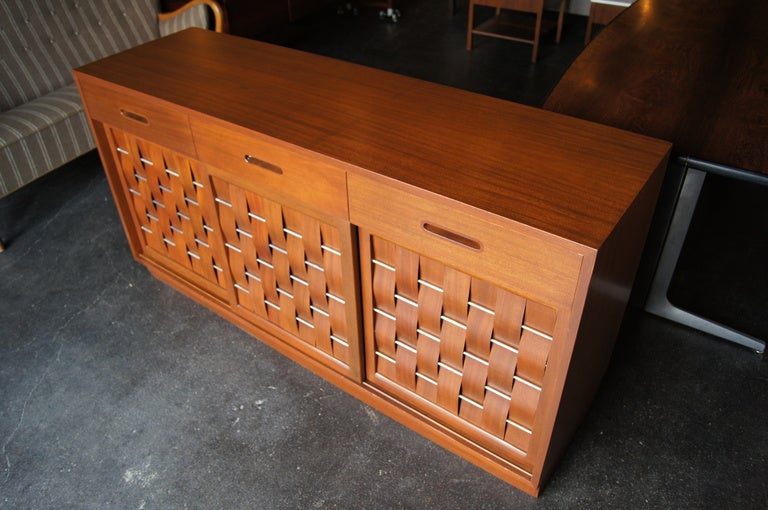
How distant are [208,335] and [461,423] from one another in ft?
2.87

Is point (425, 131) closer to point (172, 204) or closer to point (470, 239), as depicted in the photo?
point (470, 239)

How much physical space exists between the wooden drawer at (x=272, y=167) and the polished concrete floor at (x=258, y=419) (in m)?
0.62

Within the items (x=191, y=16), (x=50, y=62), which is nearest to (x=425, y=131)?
(x=191, y=16)

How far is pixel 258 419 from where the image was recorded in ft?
5.38

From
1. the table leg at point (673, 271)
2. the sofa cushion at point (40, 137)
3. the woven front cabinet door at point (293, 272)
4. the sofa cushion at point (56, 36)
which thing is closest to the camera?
the woven front cabinet door at point (293, 272)

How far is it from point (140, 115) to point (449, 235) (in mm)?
948

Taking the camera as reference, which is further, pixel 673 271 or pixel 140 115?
pixel 673 271

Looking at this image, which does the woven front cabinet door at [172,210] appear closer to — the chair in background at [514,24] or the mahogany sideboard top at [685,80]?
the mahogany sideboard top at [685,80]

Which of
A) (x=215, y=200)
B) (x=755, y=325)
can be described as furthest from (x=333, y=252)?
(x=755, y=325)

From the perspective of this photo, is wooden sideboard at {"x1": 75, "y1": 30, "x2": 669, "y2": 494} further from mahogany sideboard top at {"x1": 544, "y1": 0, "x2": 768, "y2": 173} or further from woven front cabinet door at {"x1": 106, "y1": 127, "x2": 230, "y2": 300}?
mahogany sideboard top at {"x1": 544, "y1": 0, "x2": 768, "y2": 173}

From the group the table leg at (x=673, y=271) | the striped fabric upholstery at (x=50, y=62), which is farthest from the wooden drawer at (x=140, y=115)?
the table leg at (x=673, y=271)

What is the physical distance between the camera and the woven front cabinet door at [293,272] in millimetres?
1433

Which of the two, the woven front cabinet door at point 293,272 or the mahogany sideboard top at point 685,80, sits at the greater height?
the mahogany sideboard top at point 685,80

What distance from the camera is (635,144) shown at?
124 centimetres
